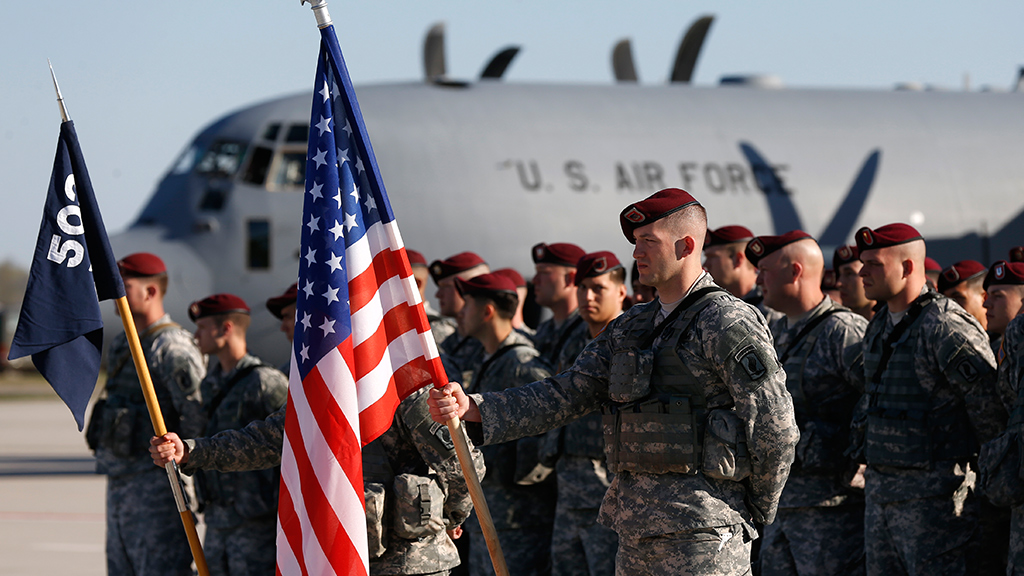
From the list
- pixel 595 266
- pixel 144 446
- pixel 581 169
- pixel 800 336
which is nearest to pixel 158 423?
pixel 144 446

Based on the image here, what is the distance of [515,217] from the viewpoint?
11664 millimetres

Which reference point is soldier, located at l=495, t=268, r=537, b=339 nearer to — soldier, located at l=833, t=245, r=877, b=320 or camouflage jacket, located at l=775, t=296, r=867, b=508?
camouflage jacket, located at l=775, t=296, r=867, b=508

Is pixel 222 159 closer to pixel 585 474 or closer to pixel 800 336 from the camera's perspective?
pixel 585 474

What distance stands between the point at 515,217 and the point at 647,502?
8.11 meters

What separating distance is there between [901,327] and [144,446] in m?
3.94

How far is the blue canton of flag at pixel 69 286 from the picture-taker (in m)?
4.29

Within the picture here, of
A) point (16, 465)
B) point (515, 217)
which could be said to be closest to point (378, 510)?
point (515, 217)

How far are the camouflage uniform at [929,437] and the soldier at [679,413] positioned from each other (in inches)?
59.3

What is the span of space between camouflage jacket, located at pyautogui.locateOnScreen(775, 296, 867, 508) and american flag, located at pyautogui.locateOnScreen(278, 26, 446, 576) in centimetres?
210

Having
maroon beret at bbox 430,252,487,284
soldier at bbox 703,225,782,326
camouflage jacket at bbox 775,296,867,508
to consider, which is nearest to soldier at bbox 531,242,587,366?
maroon beret at bbox 430,252,487,284

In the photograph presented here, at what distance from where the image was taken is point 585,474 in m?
5.79

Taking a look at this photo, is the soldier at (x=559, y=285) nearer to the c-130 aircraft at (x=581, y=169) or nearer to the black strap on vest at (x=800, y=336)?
the black strap on vest at (x=800, y=336)

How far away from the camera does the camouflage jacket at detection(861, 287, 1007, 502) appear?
191 inches

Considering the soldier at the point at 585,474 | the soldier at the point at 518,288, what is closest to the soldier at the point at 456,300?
the soldier at the point at 518,288
